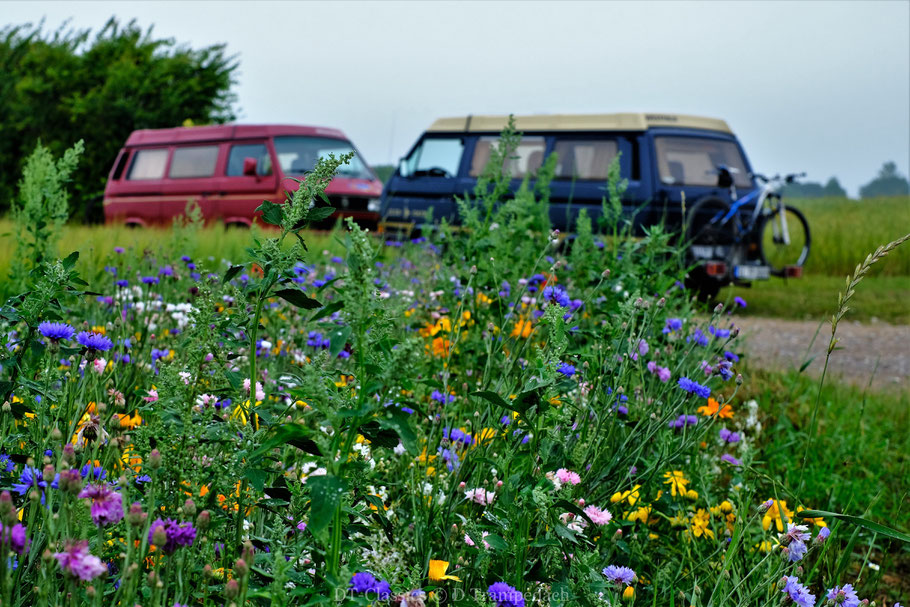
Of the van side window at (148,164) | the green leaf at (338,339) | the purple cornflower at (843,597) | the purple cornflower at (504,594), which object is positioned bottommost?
the purple cornflower at (504,594)

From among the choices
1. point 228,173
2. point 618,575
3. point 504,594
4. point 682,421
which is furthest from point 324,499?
point 228,173

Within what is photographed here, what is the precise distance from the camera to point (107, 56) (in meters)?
19.5

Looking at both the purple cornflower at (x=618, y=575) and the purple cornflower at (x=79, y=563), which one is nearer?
the purple cornflower at (x=79, y=563)

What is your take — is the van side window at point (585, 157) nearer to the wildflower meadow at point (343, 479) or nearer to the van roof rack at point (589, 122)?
the van roof rack at point (589, 122)

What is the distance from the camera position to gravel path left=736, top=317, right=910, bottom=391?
577cm

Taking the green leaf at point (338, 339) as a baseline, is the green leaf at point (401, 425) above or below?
below

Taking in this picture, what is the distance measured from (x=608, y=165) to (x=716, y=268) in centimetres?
163

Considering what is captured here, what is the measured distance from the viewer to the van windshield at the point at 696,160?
27.9ft

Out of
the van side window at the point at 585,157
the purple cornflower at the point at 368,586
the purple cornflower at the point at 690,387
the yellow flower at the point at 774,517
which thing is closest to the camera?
the purple cornflower at the point at 368,586

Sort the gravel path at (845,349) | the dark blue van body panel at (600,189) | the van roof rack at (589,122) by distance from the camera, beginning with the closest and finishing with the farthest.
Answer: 1. the gravel path at (845,349)
2. the dark blue van body panel at (600,189)
3. the van roof rack at (589,122)

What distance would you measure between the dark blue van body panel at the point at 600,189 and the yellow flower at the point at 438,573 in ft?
20.5

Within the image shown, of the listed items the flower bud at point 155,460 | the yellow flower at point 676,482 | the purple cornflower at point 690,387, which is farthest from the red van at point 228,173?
the flower bud at point 155,460

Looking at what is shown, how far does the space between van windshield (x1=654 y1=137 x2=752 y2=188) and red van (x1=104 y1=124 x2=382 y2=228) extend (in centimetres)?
407

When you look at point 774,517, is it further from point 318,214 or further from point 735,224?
point 735,224
